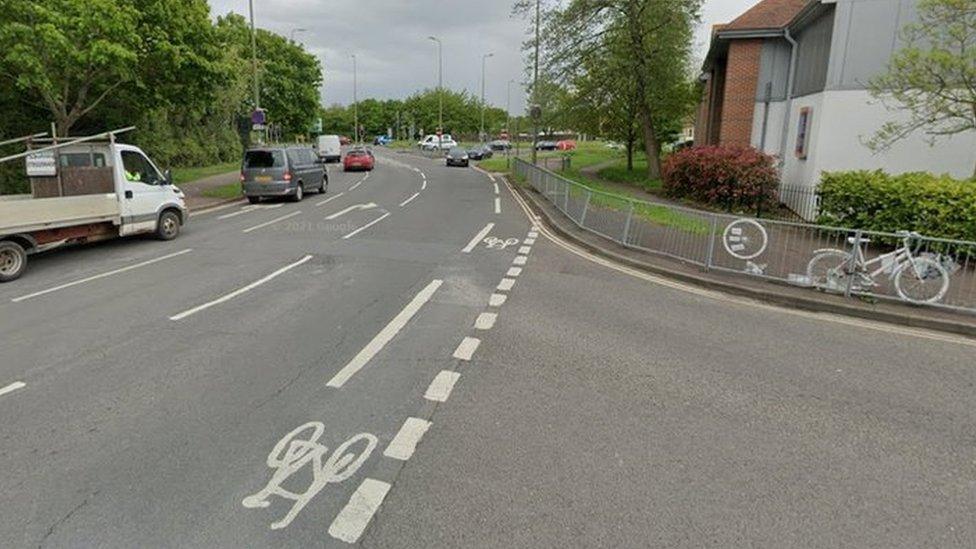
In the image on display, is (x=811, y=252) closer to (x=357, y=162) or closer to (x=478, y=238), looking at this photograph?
(x=478, y=238)

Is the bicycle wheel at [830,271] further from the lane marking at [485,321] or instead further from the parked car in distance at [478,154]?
the parked car in distance at [478,154]

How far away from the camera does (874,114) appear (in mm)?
12414

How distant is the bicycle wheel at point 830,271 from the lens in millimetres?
7223

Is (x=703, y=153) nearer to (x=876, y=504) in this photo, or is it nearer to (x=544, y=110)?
(x=544, y=110)

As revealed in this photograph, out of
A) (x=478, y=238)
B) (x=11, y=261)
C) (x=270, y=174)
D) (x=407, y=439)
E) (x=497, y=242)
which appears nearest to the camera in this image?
(x=407, y=439)

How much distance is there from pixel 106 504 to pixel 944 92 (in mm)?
12907

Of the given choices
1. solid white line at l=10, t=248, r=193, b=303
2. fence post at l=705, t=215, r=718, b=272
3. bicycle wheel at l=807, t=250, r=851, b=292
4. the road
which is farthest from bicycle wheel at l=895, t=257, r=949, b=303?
solid white line at l=10, t=248, r=193, b=303

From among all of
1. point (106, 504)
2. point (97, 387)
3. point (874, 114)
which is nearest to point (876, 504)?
point (106, 504)

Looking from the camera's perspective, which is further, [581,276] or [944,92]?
[944,92]

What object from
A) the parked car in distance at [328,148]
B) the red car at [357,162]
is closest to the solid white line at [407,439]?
the red car at [357,162]

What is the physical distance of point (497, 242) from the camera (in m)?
11.3

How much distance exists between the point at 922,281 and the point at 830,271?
3.15 ft

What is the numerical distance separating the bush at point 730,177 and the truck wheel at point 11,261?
15.5 m

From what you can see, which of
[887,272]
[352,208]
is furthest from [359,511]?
[352,208]
